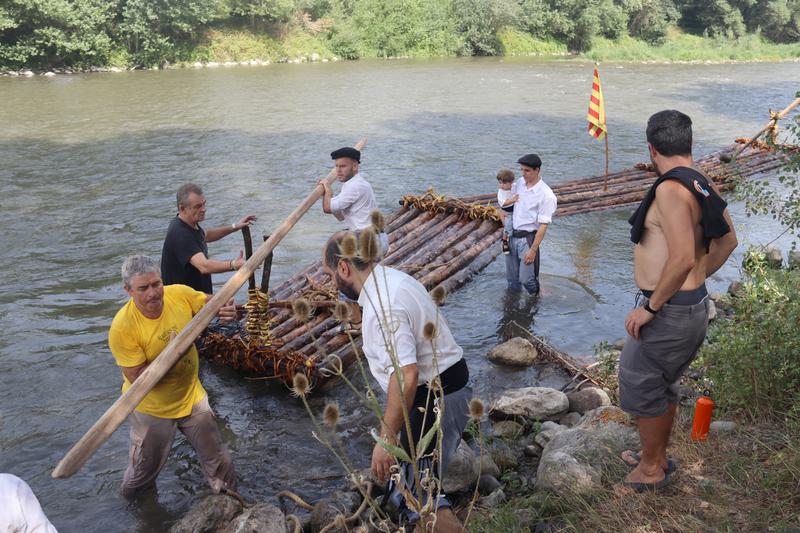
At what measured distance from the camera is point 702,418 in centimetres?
434

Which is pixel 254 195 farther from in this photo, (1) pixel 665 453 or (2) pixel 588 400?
(1) pixel 665 453

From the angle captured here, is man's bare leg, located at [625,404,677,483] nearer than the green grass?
Yes

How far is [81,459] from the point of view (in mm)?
3646

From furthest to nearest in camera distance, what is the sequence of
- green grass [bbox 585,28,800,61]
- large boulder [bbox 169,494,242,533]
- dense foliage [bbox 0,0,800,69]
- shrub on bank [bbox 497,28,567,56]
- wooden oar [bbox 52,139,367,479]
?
shrub on bank [bbox 497,28,567,56], green grass [bbox 585,28,800,61], dense foliage [bbox 0,0,800,69], large boulder [bbox 169,494,242,533], wooden oar [bbox 52,139,367,479]

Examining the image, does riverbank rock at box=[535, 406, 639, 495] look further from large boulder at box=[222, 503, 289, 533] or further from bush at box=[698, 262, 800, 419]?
large boulder at box=[222, 503, 289, 533]

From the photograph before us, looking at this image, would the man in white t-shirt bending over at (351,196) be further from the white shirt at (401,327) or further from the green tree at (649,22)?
the green tree at (649,22)

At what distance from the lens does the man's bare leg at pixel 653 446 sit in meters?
3.84

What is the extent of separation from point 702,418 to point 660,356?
3.00 ft

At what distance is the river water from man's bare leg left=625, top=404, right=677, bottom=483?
241 cm

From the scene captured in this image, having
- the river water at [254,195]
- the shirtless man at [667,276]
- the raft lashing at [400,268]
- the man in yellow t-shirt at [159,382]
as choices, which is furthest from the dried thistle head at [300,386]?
the river water at [254,195]

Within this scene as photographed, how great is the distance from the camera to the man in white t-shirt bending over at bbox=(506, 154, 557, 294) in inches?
302

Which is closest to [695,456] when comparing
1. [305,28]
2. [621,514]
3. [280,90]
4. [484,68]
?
[621,514]

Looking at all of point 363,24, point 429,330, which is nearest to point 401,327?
point 429,330

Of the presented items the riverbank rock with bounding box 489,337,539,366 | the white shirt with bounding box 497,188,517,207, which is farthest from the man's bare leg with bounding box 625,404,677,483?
the white shirt with bounding box 497,188,517,207
